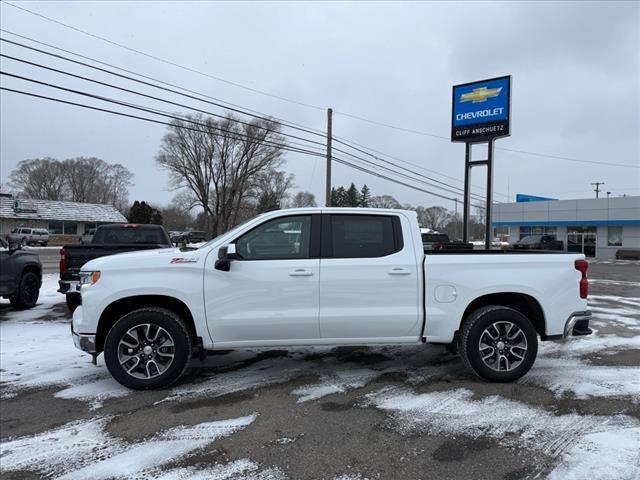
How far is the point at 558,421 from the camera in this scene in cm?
416

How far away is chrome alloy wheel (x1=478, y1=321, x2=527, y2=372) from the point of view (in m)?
5.13

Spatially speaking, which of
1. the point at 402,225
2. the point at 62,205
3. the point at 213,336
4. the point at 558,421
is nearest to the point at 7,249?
the point at 213,336

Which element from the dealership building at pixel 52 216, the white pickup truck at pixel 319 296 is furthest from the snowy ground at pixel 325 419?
the dealership building at pixel 52 216

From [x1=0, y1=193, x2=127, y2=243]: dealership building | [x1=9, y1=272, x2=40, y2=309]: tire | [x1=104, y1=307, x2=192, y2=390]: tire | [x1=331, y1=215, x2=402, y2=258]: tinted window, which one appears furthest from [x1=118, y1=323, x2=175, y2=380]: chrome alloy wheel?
[x1=0, y1=193, x2=127, y2=243]: dealership building

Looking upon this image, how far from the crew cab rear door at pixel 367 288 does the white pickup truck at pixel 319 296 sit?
1 centimetres

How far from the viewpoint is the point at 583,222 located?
39.3 m

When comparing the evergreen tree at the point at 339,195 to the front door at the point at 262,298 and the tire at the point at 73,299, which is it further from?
the front door at the point at 262,298

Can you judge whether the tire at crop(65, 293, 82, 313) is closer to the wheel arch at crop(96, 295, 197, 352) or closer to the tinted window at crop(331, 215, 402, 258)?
the wheel arch at crop(96, 295, 197, 352)

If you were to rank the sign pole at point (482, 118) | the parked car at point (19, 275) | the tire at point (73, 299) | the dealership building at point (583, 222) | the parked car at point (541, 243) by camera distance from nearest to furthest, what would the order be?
the tire at point (73, 299) < the parked car at point (19, 275) < the sign pole at point (482, 118) < the parked car at point (541, 243) < the dealership building at point (583, 222)

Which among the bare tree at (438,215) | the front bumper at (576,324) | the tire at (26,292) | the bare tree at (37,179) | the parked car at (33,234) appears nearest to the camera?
the front bumper at (576,324)

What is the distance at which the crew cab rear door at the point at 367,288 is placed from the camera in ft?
16.4

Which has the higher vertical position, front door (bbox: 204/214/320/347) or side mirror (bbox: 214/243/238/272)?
side mirror (bbox: 214/243/238/272)

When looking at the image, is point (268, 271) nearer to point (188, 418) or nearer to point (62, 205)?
point (188, 418)

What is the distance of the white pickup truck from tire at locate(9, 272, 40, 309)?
5728 mm
